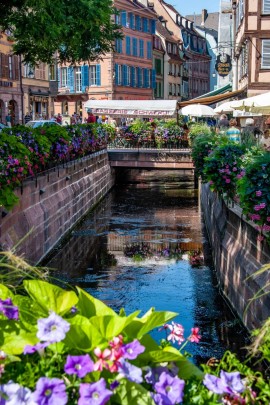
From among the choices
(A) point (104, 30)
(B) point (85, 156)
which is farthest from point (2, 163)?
(B) point (85, 156)

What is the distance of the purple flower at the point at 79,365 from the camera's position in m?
2.52

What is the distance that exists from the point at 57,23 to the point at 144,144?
1704 centimetres

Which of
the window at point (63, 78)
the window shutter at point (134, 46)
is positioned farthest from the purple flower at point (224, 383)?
the window shutter at point (134, 46)

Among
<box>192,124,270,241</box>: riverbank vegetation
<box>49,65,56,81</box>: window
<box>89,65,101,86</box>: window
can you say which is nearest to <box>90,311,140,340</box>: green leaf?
<box>192,124,270,241</box>: riverbank vegetation

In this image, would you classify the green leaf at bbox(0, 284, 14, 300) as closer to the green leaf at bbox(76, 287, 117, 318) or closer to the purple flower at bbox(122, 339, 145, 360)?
the green leaf at bbox(76, 287, 117, 318)

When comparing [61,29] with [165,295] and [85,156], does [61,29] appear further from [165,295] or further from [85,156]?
[85,156]

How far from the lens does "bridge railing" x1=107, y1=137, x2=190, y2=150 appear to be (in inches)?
1270

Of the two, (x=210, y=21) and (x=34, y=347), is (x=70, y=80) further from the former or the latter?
(x=34, y=347)

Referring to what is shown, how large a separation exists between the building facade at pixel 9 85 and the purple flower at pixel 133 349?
4183 centimetres

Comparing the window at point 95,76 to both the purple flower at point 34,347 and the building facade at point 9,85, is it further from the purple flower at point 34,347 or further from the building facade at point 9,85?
the purple flower at point 34,347

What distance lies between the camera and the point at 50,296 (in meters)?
2.92

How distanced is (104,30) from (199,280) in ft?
27.9

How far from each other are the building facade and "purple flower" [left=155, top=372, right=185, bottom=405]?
137 feet

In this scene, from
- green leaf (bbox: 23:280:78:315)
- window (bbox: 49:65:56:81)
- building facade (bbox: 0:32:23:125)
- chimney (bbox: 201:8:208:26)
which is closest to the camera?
green leaf (bbox: 23:280:78:315)
